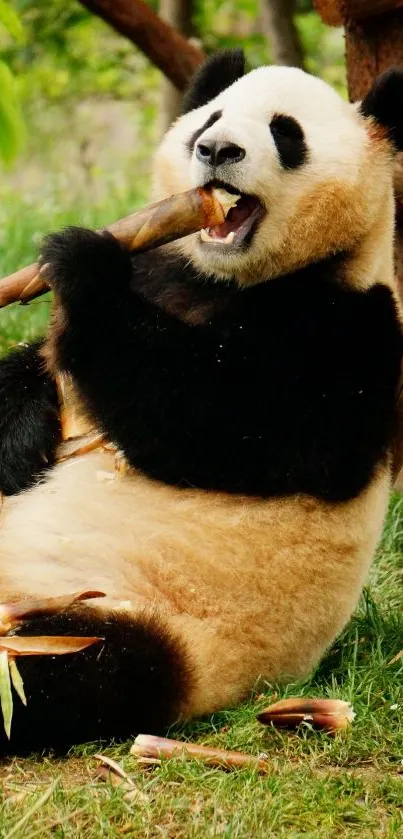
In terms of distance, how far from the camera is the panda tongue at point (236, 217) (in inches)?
144

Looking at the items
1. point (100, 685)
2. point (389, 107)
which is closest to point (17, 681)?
point (100, 685)

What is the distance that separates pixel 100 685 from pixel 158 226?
1.39 meters

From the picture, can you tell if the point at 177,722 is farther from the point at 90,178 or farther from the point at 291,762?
the point at 90,178

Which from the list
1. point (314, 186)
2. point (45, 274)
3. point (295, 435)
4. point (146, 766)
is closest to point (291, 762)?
point (146, 766)

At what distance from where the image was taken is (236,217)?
370 cm

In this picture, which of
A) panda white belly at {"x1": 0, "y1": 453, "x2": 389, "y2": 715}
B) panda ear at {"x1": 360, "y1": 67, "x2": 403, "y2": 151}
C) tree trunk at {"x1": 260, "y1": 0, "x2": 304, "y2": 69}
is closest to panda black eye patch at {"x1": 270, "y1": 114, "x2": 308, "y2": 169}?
panda ear at {"x1": 360, "y1": 67, "x2": 403, "y2": 151}

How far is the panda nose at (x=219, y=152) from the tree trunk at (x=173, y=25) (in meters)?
4.21

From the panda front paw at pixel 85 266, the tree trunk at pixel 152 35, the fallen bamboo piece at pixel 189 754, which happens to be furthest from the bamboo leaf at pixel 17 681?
the tree trunk at pixel 152 35

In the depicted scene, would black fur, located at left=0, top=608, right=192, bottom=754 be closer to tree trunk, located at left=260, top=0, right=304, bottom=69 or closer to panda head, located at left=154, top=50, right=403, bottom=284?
panda head, located at left=154, top=50, right=403, bottom=284

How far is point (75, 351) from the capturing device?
11.3 feet

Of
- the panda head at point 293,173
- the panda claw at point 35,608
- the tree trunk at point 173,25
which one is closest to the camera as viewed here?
the panda claw at point 35,608

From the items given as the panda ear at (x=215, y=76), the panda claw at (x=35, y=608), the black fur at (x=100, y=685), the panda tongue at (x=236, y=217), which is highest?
the panda ear at (x=215, y=76)

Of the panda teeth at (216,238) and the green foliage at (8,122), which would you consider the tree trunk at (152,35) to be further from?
the green foliage at (8,122)

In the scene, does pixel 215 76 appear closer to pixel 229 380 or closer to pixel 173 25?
pixel 229 380
